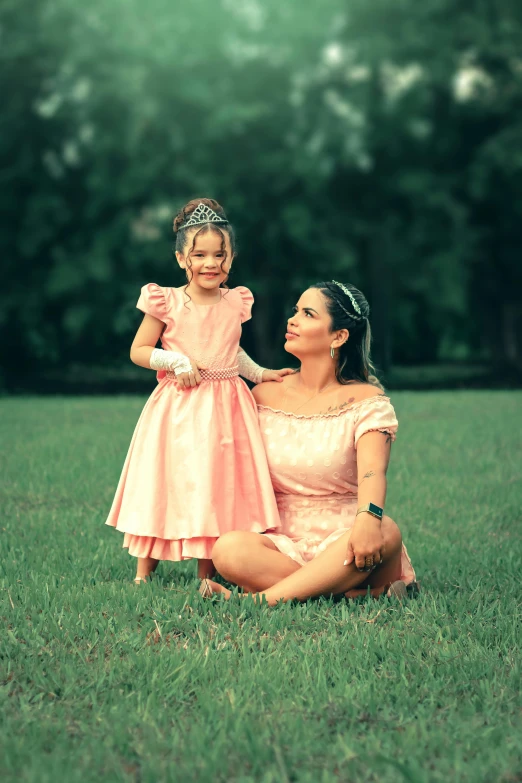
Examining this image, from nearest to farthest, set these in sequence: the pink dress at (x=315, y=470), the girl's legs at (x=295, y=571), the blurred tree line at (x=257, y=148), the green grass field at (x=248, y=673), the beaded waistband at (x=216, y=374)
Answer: the green grass field at (x=248, y=673)
the girl's legs at (x=295, y=571)
the pink dress at (x=315, y=470)
the beaded waistband at (x=216, y=374)
the blurred tree line at (x=257, y=148)

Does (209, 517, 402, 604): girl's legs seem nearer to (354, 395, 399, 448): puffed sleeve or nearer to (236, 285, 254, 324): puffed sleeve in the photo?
(354, 395, 399, 448): puffed sleeve

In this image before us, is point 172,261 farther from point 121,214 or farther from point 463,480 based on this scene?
point 463,480

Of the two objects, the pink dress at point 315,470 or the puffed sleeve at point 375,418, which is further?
the pink dress at point 315,470

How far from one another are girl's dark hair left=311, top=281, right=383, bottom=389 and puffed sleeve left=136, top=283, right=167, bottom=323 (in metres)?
0.70

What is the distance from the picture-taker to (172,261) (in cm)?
2091

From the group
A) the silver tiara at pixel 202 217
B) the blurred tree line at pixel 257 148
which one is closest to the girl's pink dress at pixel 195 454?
the silver tiara at pixel 202 217

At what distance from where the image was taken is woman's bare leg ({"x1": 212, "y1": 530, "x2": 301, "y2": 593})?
421cm

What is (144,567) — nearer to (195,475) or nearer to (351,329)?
(195,475)

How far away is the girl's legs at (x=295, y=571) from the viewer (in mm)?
4160

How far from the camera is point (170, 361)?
14.3 ft

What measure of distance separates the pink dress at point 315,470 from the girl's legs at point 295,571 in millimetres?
168

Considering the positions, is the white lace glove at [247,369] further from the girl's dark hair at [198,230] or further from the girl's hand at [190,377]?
the girl's dark hair at [198,230]

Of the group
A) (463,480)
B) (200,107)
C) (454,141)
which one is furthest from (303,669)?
(454,141)

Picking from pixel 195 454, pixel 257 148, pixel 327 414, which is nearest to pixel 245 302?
pixel 327 414
